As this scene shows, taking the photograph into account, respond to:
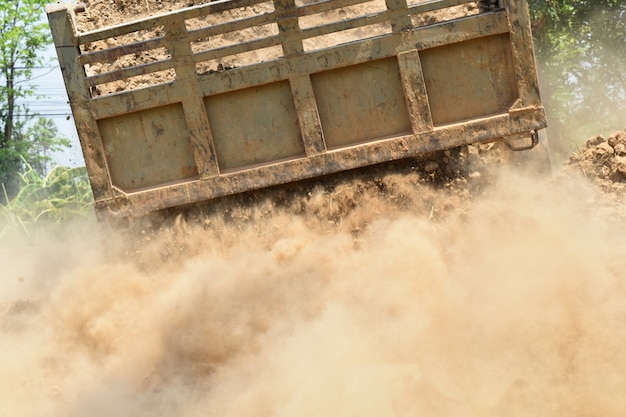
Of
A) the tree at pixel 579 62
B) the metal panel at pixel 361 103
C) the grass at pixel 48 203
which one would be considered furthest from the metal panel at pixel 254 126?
the tree at pixel 579 62

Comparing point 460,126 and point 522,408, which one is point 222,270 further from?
point 522,408

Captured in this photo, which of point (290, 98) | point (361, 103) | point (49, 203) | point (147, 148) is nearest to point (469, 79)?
point (361, 103)

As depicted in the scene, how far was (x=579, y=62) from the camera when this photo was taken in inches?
606

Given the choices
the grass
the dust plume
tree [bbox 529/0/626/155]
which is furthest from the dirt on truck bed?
tree [bbox 529/0/626/155]

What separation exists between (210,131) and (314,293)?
1.12 meters

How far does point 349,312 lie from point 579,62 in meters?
12.6

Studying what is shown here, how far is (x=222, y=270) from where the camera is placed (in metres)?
4.66

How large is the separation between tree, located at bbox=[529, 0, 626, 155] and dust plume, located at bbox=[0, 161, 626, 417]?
31.6 feet

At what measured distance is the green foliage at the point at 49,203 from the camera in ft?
46.1

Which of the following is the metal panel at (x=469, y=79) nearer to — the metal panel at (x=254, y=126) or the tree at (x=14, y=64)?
the metal panel at (x=254, y=126)

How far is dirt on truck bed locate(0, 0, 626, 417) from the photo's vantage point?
12.4ft

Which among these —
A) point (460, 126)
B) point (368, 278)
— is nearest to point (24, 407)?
point (368, 278)

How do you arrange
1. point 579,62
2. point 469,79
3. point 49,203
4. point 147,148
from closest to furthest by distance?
1. point 469,79
2. point 147,148
3. point 49,203
4. point 579,62

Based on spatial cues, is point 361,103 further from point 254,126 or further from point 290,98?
point 254,126
